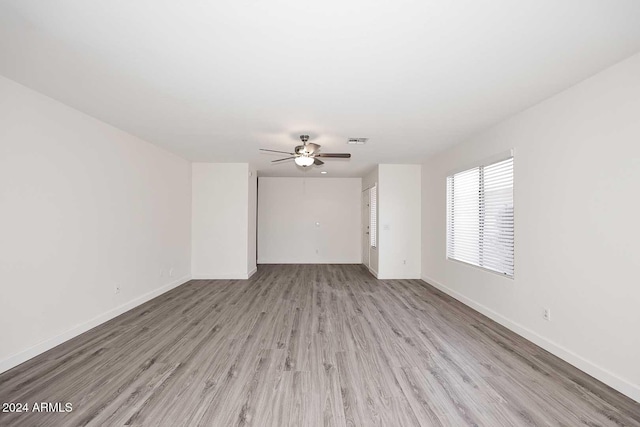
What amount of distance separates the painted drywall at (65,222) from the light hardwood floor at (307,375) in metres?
0.32

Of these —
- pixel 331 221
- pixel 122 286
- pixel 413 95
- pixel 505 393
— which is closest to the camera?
pixel 505 393

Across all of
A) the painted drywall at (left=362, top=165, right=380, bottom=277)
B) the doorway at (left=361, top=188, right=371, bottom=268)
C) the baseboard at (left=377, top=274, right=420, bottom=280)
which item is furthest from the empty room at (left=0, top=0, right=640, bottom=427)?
the doorway at (left=361, top=188, right=371, bottom=268)

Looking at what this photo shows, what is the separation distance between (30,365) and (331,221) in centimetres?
654

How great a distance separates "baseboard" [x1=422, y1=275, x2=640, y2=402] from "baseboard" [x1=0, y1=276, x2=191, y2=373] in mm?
4939

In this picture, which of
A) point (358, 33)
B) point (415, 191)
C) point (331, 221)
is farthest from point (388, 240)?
point (358, 33)

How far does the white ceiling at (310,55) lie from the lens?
161cm

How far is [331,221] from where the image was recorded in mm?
8180

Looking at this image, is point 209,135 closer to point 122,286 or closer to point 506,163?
point 122,286

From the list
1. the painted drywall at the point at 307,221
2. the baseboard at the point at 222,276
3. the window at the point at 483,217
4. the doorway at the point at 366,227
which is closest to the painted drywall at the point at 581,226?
the window at the point at 483,217

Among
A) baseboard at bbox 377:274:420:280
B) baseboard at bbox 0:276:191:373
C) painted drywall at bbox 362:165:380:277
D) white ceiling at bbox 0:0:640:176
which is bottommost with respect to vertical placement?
baseboard at bbox 377:274:420:280

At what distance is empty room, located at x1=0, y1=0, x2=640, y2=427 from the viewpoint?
5.83ft

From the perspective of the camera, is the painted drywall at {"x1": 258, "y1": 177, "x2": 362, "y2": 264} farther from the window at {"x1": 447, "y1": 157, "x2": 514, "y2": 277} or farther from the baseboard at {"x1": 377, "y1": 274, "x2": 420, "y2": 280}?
the window at {"x1": 447, "y1": 157, "x2": 514, "y2": 277}

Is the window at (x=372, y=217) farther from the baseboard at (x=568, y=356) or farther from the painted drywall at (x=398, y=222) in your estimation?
the baseboard at (x=568, y=356)

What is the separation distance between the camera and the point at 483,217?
154 inches
